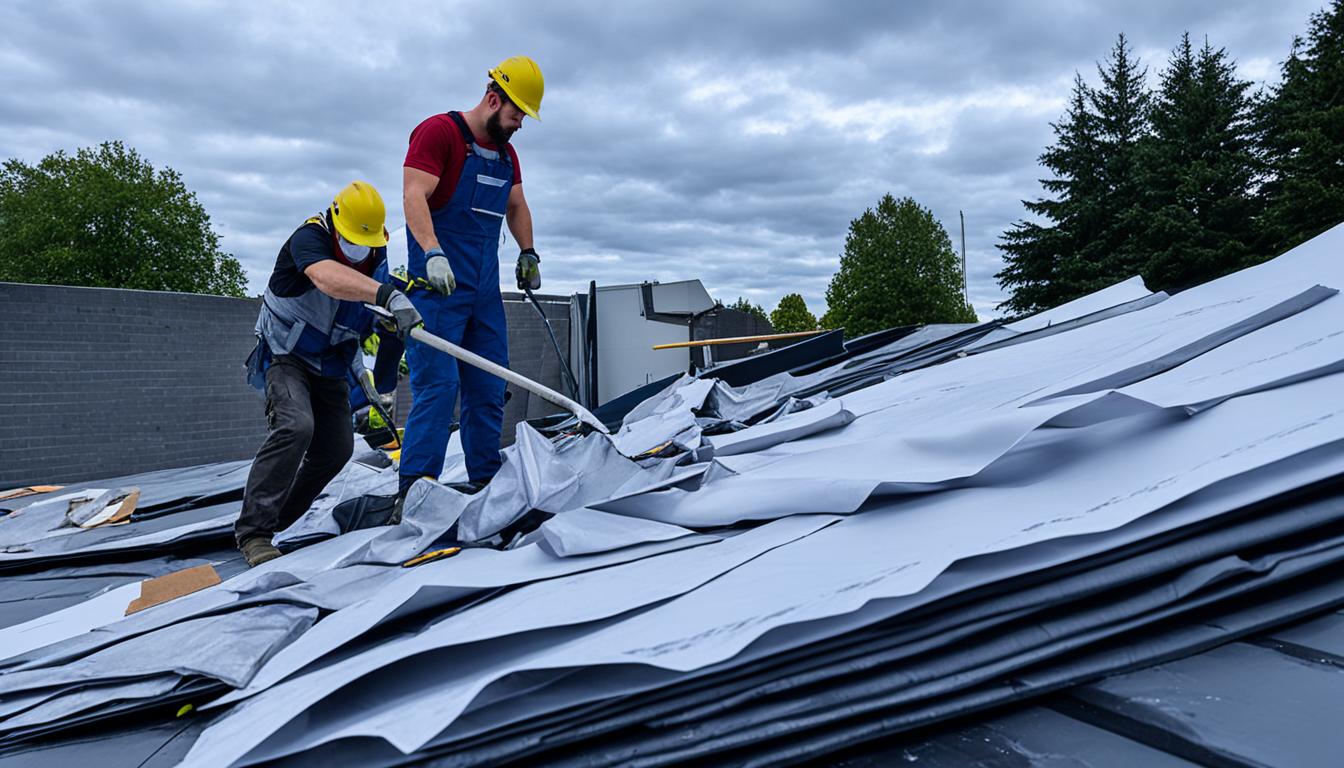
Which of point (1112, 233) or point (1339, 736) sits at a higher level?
point (1112, 233)

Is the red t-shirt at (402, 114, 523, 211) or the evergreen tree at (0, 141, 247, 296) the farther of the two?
the evergreen tree at (0, 141, 247, 296)

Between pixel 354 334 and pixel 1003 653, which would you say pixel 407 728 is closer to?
pixel 1003 653

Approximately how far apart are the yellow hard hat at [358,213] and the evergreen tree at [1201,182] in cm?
1631

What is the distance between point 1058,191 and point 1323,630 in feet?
67.3

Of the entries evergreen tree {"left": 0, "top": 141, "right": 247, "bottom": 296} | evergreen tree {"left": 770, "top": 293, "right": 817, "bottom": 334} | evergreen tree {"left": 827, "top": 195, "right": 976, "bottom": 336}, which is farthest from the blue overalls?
evergreen tree {"left": 770, "top": 293, "right": 817, "bottom": 334}

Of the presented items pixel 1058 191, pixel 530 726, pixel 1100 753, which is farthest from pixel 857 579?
pixel 1058 191

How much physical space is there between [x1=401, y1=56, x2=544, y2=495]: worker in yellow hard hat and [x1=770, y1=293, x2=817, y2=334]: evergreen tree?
46.4 metres

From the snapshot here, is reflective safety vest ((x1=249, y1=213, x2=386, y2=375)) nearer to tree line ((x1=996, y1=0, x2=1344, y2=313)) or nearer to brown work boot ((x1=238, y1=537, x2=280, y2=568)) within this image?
brown work boot ((x1=238, y1=537, x2=280, y2=568))

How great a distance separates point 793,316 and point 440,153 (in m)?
51.0

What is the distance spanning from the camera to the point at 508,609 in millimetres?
1027

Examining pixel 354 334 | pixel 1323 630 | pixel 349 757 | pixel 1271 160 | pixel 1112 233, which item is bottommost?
pixel 349 757

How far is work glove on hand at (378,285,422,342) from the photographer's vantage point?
2.08 m

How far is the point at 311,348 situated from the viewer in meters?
2.37

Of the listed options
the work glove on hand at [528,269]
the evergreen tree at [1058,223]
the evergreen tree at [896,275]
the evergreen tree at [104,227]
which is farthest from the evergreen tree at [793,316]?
the work glove on hand at [528,269]
